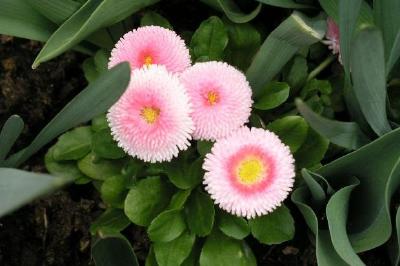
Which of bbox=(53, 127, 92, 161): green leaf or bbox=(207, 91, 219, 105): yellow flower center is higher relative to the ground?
bbox=(207, 91, 219, 105): yellow flower center

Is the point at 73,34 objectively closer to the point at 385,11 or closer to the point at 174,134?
the point at 174,134

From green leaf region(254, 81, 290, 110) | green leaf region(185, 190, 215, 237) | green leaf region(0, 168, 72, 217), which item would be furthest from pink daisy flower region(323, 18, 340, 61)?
green leaf region(0, 168, 72, 217)

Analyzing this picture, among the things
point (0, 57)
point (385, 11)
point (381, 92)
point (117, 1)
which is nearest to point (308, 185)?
point (381, 92)

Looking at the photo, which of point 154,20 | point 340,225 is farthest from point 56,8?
point 340,225

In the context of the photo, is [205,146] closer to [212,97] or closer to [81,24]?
[212,97]

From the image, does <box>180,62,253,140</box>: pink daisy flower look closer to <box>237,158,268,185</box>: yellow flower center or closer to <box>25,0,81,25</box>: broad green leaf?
<box>237,158,268,185</box>: yellow flower center

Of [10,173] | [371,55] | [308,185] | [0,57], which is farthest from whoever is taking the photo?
[0,57]
